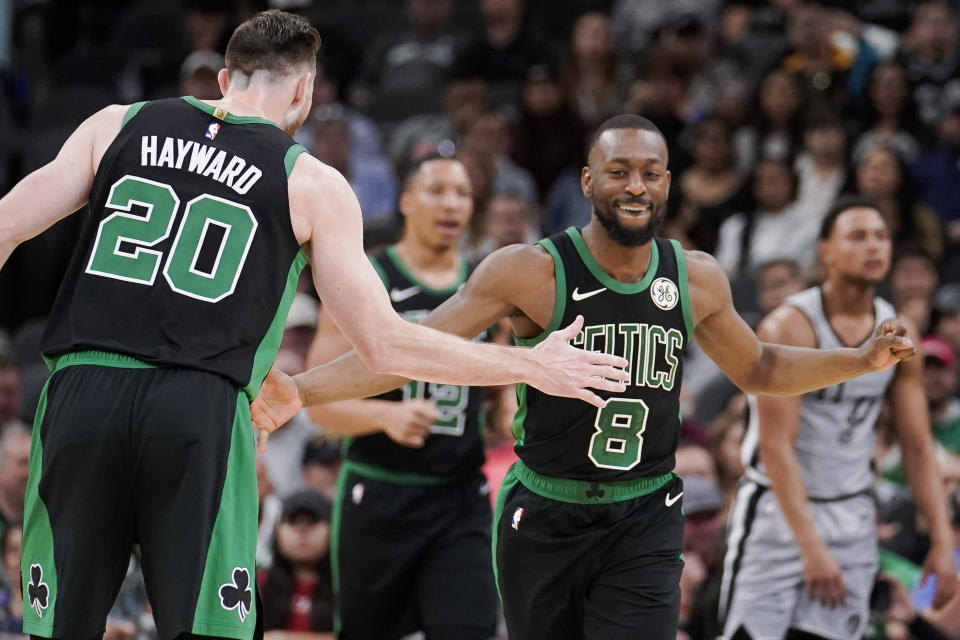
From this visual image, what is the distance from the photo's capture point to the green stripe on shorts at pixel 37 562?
4.16m

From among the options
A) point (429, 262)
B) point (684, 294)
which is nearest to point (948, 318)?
point (429, 262)

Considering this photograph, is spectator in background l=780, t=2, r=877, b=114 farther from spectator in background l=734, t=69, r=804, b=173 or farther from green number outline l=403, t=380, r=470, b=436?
green number outline l=403, t=380, r=470, b=436

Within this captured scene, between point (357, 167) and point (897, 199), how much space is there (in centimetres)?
466

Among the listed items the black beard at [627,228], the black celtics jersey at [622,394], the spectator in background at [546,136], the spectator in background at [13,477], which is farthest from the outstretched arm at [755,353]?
the spectator in background at [546,136]

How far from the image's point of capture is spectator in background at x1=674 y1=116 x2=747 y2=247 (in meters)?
11.9

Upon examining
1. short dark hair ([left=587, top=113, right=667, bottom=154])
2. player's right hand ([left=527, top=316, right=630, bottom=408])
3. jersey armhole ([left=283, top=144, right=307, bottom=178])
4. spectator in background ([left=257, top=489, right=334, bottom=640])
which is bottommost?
spectator in background ([left=257, top=489, right=334, bottom=640])

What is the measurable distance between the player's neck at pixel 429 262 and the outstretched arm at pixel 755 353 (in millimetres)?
1638

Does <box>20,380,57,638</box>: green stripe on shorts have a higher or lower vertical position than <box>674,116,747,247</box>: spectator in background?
lower

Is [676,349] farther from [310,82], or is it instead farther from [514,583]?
[310,82]

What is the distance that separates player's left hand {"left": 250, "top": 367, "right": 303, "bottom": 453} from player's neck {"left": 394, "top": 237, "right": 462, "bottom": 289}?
71.5 inches

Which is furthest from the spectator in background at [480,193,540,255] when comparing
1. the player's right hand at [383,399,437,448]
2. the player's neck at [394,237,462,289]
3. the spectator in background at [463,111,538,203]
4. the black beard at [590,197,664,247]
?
the black beard at [590,197,664,247]

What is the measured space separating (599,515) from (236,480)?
5.18 ft

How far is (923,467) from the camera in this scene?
269 inches

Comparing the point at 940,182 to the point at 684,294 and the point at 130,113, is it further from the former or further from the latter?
the point at 130,113
